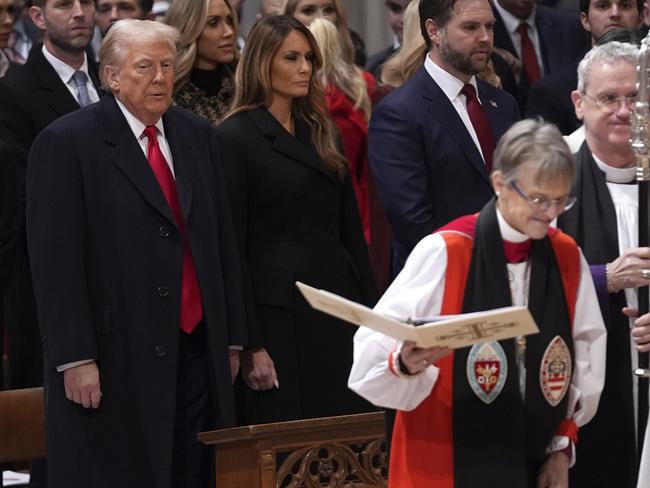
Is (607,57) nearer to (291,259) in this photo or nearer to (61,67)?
(291,259)

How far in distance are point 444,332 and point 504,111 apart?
276cm

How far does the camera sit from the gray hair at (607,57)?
4.99m

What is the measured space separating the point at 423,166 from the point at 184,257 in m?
1.11

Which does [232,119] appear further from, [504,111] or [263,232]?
[504,111]

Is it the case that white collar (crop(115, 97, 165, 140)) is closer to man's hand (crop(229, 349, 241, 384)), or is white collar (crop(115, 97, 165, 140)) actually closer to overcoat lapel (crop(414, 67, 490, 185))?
man's hand (crop(229, 349, 241, 384))

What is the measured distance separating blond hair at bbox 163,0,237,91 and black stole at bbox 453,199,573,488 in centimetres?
277

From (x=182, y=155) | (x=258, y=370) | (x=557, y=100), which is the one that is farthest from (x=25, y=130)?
(x=557, y=100)

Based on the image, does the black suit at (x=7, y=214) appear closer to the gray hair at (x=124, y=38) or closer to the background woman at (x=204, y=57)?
the gray hair at (x=124, y=38)

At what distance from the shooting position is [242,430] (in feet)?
17.4

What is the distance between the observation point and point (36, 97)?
6.63 m

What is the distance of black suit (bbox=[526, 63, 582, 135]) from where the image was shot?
6.64 m

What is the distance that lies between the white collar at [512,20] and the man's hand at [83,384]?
12.3 feet

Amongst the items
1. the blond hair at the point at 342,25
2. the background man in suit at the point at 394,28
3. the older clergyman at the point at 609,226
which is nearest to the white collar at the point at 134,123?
the older clergyman at the point at 609,226

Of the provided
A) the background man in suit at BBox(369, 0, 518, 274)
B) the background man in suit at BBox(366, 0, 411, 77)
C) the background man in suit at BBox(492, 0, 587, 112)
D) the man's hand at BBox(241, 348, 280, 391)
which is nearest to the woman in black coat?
the man's hand at BBox(241, 348, 280, 391)
